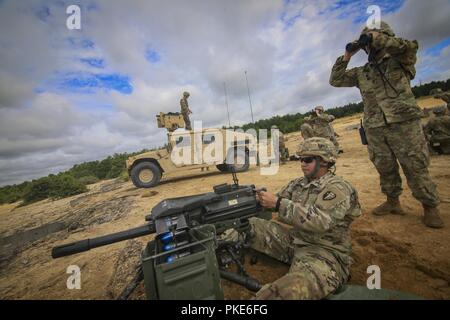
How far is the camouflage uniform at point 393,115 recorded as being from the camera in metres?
2.53

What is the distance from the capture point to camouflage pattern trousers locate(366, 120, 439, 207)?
2.54 meters

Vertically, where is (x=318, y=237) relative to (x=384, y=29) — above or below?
below

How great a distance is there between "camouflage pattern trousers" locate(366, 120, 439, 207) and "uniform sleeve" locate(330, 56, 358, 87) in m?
0.72

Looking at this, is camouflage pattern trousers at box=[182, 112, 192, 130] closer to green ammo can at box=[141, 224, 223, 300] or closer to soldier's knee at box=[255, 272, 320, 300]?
green ammo can at box=[141, 224, 223, 300]

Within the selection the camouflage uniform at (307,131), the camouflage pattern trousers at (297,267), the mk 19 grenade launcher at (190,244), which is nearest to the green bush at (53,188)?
the camouflage uniform at (307,131)

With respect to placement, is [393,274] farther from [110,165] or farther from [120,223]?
[110,165]

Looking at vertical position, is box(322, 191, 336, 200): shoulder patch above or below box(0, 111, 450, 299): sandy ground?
above

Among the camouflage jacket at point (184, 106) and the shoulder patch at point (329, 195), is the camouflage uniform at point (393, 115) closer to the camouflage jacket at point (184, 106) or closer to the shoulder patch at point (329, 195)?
the shoulder patch at point (329, 195)

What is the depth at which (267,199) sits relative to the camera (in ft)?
6.41

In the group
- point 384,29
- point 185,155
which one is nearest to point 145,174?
point 185,155

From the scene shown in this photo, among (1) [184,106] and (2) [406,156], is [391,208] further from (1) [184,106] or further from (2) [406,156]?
(1) [184,106]

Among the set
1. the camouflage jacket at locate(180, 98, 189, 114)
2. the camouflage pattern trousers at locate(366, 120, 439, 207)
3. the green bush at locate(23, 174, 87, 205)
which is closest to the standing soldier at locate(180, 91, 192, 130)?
the camouflage jacket at locate(180, 98, 189, 114)

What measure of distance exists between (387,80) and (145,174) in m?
7.77

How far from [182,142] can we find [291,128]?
2358 cm
